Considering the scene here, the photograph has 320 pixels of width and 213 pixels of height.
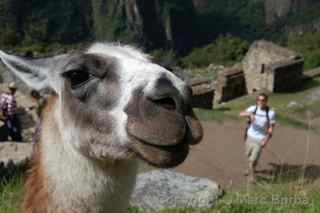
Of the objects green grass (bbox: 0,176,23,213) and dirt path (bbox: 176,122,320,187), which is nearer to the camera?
green grass (bbox: 0,176,23,213)

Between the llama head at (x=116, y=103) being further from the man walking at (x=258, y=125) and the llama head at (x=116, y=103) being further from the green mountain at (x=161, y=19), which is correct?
the green mountain at (x=161, y=19)

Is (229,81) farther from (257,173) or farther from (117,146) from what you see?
(117,146)

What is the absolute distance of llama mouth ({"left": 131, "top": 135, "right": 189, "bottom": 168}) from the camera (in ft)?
10.7

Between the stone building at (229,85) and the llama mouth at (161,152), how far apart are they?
21370 millimetres

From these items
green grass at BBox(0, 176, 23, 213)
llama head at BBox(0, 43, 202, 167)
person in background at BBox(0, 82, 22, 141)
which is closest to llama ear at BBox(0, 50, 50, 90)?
llama head at BBox(0, 43, 202, 167)

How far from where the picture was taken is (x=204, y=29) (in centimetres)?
14788

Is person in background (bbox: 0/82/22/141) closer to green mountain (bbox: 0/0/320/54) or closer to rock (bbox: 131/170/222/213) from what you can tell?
rock (bbox: 131/170/222/213)

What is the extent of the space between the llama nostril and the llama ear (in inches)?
41.7

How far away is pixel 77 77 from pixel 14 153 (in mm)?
5892

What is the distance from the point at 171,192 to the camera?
698 centimetres

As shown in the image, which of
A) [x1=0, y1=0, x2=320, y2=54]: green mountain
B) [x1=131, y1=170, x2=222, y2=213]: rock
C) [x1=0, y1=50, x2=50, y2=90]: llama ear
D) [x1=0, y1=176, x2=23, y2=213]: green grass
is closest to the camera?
[x1=0, y1=50, x2=50, y2=90]: llama ear

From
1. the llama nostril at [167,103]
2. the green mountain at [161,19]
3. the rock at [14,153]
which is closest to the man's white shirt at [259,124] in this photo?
the rock at [14,153]

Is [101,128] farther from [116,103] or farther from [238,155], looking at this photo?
[238,155]

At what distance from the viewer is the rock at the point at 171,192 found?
6539mm
